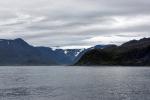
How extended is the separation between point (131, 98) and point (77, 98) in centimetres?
1274

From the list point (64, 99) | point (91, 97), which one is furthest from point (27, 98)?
point (91, 97)

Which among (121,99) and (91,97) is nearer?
(121,99)

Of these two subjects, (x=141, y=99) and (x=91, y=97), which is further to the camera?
A: (x=91, y=97)

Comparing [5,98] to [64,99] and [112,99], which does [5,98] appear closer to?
[64,99]

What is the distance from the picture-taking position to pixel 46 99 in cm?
8056

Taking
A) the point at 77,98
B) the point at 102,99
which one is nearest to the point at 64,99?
the point at 77,98

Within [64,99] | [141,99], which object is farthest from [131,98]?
[64,99]

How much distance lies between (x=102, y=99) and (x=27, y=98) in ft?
60.4

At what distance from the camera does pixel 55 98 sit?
82.1 m

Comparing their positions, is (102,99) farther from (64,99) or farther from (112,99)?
(64,99)

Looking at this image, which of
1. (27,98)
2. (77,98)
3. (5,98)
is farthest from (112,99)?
(5,98)

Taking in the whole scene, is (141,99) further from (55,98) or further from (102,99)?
(55,98)

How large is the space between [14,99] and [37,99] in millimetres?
5949

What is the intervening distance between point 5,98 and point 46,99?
10.8 metres
